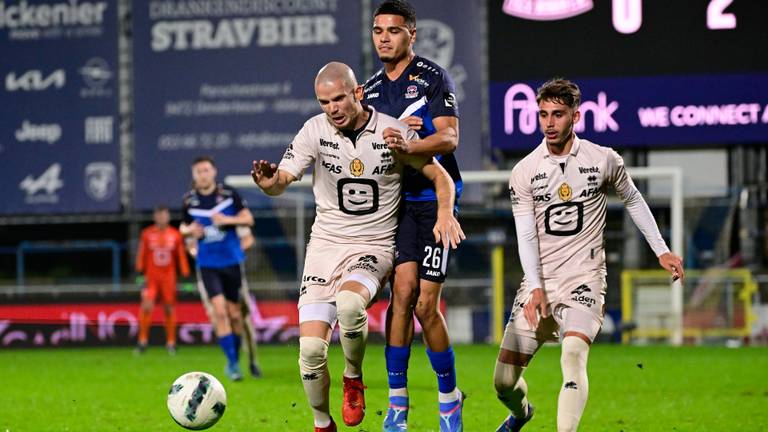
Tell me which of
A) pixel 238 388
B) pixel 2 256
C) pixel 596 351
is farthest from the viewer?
pixel 2 256

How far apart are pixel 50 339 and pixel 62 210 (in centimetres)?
213

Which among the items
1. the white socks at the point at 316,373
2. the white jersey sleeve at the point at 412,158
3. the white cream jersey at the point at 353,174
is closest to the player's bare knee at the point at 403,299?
the white cream jersey at the point at 353,174

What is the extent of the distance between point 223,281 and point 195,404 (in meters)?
5.37

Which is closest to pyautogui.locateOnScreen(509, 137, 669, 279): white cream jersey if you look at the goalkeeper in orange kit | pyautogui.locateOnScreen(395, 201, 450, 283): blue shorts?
pyautogui.locateOnScreen(395, 201, 450, 283): blue shorts

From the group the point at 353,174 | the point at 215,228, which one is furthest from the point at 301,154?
the point at 215,228

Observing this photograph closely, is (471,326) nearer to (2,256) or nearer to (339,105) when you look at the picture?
(2,256)

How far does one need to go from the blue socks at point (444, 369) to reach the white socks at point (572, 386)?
3.11 feet

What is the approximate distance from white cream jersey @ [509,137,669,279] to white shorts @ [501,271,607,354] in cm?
6

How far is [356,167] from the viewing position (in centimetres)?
686

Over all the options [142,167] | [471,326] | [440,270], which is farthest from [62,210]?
[440,270]

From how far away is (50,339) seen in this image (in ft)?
66.7

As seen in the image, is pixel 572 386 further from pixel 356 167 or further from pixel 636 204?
pixel 356 167

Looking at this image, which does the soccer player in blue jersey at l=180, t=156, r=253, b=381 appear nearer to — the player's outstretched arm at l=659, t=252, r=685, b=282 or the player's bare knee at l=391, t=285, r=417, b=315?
the player's bare knee at l=391, t=285, r=417, b=315

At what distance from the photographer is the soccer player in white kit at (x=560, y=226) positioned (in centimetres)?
671
